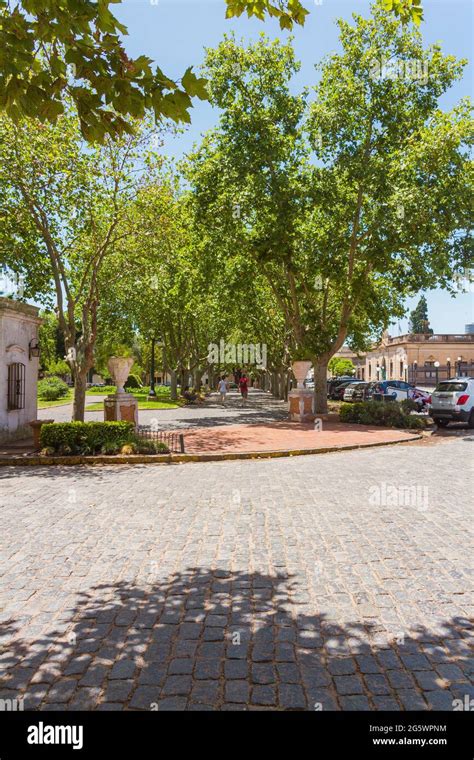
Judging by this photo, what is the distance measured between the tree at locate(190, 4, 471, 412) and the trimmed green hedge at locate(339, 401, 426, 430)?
11.6 ft

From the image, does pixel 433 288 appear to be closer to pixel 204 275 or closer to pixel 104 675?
pixel 204 275

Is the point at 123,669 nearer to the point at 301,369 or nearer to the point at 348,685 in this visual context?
the point at 348,685

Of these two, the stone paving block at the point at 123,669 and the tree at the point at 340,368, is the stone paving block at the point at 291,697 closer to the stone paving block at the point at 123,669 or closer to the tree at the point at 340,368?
the stone paving block at the point at 123,669

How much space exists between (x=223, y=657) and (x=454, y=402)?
18.2 m

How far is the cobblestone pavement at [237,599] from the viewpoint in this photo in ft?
11.2

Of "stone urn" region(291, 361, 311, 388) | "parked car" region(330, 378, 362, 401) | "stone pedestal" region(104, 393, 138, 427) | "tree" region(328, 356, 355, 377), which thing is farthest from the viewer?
"tree" region(328, 356, 355, 377)

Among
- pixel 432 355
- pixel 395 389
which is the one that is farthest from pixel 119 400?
pixel 432 355

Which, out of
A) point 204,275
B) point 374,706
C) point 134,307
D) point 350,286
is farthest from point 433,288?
point 374,706

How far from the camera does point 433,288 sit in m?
22.2

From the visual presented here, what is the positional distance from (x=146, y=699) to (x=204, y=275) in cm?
2266

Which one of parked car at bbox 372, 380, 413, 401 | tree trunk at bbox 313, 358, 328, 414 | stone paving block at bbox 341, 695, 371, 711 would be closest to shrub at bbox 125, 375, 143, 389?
parked car at bbox 372, 380, 413, 401

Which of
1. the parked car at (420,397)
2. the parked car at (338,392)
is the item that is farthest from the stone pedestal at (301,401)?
the parked car at (338,392)

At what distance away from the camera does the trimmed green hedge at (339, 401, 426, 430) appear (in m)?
20.0

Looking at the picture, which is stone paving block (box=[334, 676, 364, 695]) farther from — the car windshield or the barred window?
the car windshield
